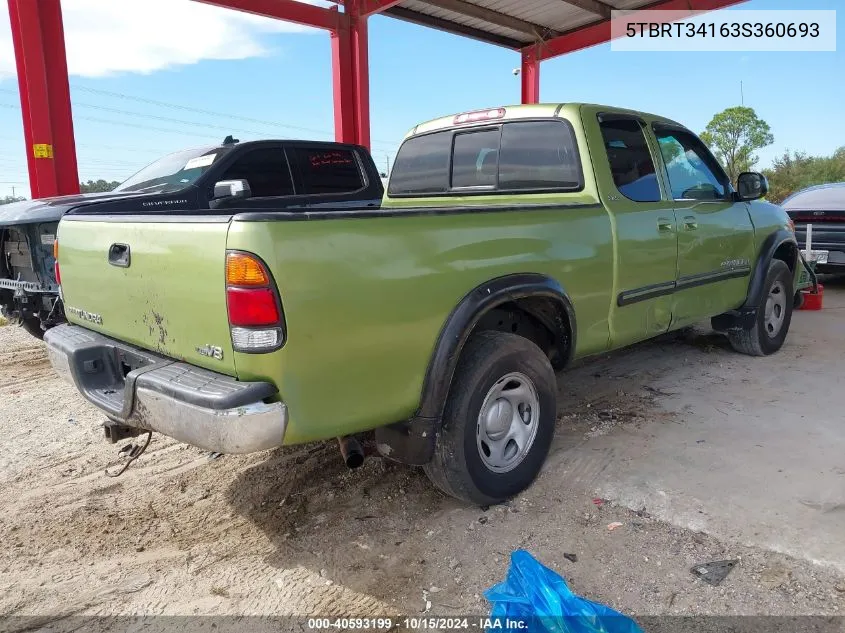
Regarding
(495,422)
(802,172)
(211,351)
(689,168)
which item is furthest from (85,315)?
(802,172)

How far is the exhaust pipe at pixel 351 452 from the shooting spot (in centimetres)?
263

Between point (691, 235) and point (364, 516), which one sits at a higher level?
point (691, 235)

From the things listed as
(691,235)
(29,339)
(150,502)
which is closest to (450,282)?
(150,502)

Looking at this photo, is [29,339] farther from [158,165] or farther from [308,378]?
[308,378]

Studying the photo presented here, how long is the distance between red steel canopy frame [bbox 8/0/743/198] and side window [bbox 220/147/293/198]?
4086mm

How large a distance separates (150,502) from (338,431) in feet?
4.76

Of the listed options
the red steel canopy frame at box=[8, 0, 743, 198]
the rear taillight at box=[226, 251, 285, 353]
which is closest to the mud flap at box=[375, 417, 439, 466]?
the rear taillight at box=[226, 251, 285, 353]

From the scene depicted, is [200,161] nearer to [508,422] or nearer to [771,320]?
[508,422]

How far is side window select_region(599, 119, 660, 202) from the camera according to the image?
3793 mm

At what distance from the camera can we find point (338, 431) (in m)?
2.41

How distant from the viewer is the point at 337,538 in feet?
9.41

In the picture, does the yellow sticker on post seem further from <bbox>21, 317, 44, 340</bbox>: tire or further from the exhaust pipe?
the exhaust pipe

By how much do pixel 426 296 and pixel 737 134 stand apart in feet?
125

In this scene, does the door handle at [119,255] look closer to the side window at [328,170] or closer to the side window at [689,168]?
the side window at [689,168]
